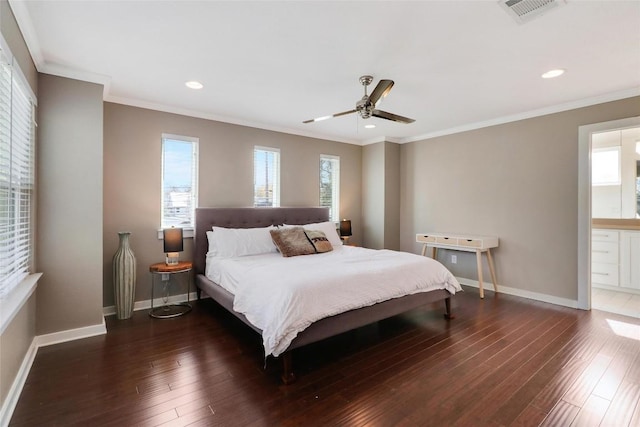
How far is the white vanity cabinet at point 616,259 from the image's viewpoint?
439cm

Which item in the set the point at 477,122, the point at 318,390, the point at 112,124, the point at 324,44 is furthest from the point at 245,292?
the point at 477,122

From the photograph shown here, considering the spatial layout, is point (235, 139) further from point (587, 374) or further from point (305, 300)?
point (587, 374)

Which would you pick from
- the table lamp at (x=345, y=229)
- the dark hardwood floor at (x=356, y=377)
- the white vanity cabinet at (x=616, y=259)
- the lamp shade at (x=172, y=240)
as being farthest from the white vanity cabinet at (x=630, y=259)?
the lamp shade at (x=172, y=240)

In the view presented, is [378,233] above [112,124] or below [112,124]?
below

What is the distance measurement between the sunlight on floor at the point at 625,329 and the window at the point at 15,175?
5.23m

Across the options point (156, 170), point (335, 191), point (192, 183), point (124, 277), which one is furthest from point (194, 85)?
point (335, 191)

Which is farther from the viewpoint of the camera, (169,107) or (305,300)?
(169,107)

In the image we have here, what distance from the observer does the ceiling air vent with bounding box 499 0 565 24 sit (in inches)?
77.0

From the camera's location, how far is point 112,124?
12.0ft

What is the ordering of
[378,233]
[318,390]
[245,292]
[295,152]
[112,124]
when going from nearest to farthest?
[318,390] → [245,292] → [112,124] → [295,152] → [378,233]

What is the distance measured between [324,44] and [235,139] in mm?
2523

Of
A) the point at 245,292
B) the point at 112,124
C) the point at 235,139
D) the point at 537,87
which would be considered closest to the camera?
the point at 245,292

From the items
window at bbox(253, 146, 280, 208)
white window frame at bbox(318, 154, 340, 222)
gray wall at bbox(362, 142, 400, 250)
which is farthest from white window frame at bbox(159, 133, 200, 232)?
gray wall at bbox(362, 142, 400, 250)

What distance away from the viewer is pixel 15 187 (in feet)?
7.32
